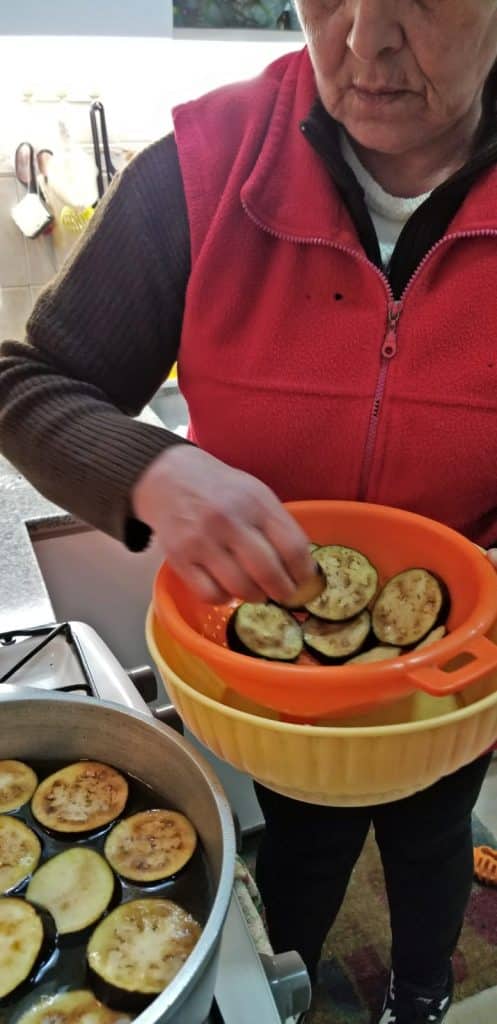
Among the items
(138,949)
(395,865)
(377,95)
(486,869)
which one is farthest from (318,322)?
(486,869)

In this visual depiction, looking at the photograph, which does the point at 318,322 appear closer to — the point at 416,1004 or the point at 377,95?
the point at 377,95

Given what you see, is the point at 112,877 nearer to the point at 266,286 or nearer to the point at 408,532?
the point at 408,532

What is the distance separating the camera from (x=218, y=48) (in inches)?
62.9

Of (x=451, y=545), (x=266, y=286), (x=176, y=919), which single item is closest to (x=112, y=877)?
(x=176, y=919)

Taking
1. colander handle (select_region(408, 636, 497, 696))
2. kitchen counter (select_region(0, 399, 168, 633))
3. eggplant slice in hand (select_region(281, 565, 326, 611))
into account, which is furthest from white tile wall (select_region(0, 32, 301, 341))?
colander handle (select_region(408, 636, 497, 696))

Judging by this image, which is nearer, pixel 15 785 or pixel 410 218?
pixel 15 785

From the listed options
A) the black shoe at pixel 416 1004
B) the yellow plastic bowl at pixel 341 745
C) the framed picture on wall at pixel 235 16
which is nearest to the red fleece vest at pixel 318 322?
the yellow plastic bowl at pixel 341 745

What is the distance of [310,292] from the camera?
2.39 ft

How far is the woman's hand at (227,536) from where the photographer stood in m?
0.51

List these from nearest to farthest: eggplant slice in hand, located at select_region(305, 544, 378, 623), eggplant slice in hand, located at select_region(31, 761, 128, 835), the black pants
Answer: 1. eggplant slice in hand, located at select_region(31, 761, 128, 835)
2. eggplant slice in hand, located at select_region(305, 544, 378, 623)
3. the black pants

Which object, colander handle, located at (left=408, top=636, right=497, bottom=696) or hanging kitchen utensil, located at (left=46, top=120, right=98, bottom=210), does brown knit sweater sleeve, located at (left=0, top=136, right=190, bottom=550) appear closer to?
colander handle, located at (left=408, top=636, right=497, bottom=696)

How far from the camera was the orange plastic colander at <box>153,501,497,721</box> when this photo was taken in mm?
510

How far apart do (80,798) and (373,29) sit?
0.61 metres

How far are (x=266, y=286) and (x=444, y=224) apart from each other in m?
0.17
